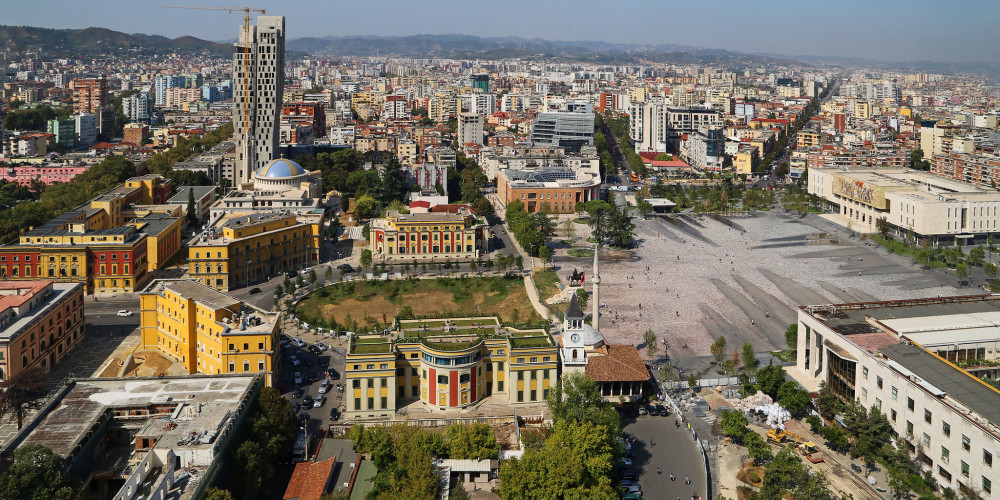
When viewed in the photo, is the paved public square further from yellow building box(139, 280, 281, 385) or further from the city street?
yellow building box(139, 280, 281, 385)

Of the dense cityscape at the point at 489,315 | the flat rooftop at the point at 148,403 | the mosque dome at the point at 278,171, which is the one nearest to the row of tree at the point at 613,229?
the dense cityscape at the point at 489,315

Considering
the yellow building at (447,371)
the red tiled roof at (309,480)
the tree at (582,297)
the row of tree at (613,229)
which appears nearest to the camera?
the red tiled roof at (309,480)

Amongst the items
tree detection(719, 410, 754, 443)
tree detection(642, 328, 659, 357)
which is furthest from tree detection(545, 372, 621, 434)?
tree detection(642, 328, 659, 357)

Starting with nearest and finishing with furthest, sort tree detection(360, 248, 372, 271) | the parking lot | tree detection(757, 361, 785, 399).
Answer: the parking lot, tree detection(757, 361, 785, 399), tree detection(360, 248, 372, 271)

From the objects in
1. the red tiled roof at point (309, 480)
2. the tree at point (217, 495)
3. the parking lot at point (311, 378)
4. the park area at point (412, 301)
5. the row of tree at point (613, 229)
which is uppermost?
the row of tree at point (613, 229)

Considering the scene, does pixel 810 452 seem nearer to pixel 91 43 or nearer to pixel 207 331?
pixel 207 331

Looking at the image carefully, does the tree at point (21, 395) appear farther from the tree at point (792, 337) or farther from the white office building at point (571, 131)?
the white office building at point (571, 131)

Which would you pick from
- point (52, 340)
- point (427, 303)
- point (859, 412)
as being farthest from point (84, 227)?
point (859, 412)
